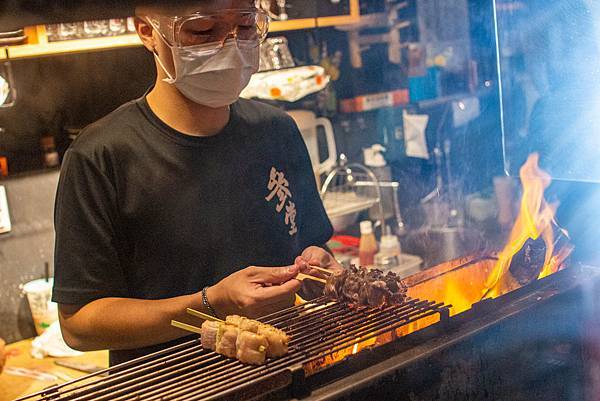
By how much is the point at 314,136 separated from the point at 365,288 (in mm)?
3739

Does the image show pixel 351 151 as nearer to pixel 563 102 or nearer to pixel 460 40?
pixel 460 40

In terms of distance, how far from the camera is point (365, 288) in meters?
2.12

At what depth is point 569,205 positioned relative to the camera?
2.93 m

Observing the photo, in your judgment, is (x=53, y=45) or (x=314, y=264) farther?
(x=53, y=45)

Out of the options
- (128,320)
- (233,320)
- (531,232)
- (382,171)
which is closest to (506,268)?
(531,232)

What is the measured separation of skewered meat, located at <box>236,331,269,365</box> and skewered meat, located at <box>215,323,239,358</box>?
22 millimetres

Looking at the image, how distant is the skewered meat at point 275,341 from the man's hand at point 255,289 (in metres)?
0.18

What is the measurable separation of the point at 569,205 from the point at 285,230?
1.19m

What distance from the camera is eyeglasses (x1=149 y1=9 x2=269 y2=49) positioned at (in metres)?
2.35

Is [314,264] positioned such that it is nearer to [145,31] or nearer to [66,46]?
[145,31]

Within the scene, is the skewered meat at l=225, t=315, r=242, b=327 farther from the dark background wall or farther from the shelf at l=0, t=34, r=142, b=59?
the dark background wall

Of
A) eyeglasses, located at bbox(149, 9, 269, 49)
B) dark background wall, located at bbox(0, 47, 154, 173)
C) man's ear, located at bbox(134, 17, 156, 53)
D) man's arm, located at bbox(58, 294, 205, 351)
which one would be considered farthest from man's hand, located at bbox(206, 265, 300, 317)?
dark background wall, located at bbox(0, 47, 154, 173)

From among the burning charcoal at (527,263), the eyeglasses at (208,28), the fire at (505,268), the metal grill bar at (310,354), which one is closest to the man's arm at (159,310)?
the metal grill bar at (310,354)

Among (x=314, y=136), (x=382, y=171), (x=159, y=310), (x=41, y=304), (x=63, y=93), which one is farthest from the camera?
(x=382, y=171)
